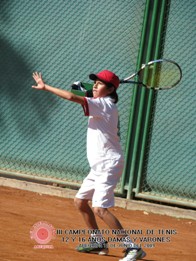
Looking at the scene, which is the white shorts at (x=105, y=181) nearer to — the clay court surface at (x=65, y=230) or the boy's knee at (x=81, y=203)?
the boy's knee at (x=81, y=203)

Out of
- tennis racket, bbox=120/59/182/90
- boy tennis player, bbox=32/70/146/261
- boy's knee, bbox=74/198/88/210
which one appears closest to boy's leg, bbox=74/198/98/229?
boy's knee, bbox=74/198/88/210

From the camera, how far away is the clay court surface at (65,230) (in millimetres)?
5895

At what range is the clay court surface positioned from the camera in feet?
19.3

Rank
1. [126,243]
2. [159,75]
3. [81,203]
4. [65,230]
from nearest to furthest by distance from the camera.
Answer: [126,243], [81,203], [159,75], [65,230]

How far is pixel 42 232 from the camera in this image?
6.69 meters

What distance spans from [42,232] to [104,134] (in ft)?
4.56

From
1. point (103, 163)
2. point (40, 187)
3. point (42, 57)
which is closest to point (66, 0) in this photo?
point (42, 57)

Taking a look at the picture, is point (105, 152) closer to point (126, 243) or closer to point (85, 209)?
point (85, 209)

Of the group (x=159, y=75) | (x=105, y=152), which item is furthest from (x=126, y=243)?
(x=159, y=75)

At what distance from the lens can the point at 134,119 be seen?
27.9 ft

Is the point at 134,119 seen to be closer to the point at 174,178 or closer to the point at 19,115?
the point at 174,178

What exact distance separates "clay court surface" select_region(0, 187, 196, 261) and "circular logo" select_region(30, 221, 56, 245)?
0.02 m

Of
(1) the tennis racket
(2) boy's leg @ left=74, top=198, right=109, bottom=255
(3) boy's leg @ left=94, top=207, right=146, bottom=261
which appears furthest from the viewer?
(1) the tennis racket

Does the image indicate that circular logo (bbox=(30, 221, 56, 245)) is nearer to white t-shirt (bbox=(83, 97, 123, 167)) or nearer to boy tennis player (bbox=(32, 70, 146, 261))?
boy tennis player (bbox=(32, 70, 146, 261))
